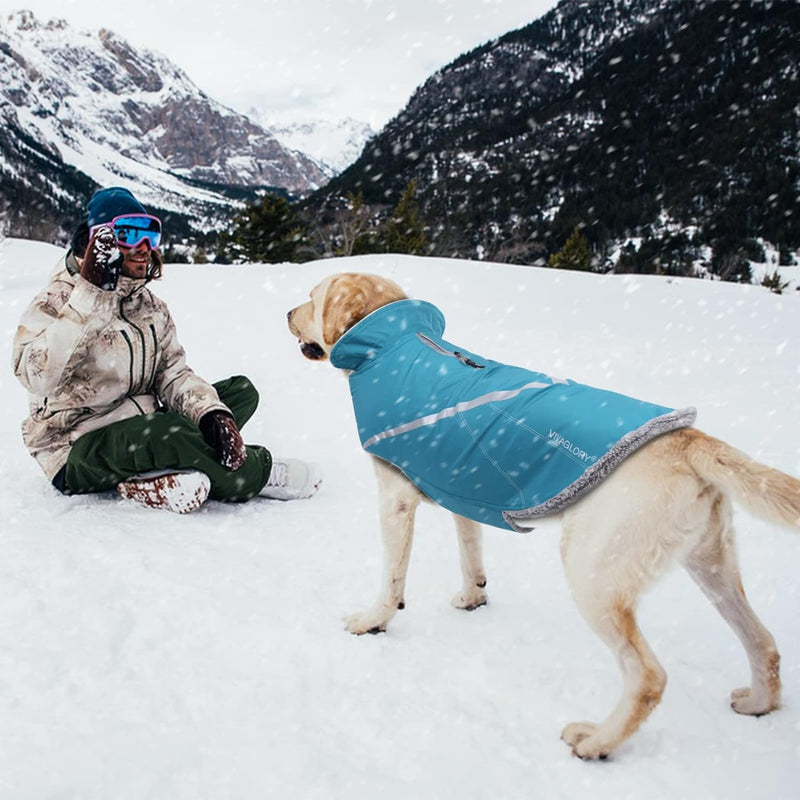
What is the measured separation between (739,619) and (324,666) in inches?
53.7

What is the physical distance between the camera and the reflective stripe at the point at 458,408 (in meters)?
1.91

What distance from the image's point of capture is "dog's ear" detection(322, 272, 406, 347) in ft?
8.32

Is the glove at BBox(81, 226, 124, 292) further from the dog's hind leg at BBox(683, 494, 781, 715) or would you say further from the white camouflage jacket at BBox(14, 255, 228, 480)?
the dog's hind leg at BBox(683, 494, 781, 715)

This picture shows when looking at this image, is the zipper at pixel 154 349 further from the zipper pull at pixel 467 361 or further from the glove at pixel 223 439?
the zipper pull at pixel 467 361

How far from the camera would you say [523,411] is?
1824 millimetres

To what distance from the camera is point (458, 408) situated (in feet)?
6.46

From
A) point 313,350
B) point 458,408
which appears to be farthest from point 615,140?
point 458,408

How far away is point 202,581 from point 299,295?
351 inches

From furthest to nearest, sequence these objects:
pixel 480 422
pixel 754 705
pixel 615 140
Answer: pixel 615 140, pixel 480 422, pixel 754 705

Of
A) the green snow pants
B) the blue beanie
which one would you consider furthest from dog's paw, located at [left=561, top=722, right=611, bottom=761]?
the blue beanie

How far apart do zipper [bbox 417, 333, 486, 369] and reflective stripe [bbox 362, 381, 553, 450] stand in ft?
0.85

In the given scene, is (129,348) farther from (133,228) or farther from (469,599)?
(469,599)

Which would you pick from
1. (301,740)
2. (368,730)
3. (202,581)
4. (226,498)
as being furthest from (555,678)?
(226,498)

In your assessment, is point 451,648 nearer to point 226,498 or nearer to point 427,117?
point 226,498
